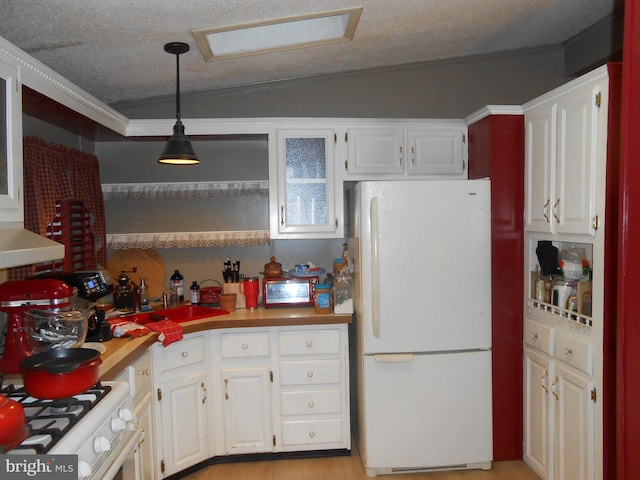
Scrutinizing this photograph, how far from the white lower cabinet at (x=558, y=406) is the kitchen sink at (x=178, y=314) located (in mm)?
1881

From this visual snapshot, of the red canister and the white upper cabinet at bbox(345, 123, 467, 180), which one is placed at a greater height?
the white upper cabinet at bbox(345, 123, 467, 180)

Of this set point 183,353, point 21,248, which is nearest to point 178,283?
point 183,353

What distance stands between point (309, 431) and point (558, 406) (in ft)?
4.61

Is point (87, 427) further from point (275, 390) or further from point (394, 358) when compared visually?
point (394, 358)

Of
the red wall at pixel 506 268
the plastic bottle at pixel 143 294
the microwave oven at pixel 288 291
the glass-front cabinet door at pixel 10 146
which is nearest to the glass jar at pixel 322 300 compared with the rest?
the microwave oven at pixel 288 291

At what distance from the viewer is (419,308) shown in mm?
2730

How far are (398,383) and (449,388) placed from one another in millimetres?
299

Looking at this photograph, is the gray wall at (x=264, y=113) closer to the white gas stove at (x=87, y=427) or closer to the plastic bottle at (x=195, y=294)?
the plastic bottle at (x=195, y=294)

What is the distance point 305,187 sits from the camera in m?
3.15

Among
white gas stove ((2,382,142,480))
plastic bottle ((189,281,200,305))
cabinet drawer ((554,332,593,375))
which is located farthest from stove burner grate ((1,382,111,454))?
cabinet drawer ((554,332,593,375))

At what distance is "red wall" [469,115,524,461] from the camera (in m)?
2.81

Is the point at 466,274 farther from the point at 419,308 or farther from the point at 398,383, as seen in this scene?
the point at 398,383

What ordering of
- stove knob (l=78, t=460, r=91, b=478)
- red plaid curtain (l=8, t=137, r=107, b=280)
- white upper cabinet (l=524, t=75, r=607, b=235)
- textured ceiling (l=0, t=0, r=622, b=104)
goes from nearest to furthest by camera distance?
stove knob (l=78, t=460, r=91, b=478) → textured ceiling (l=0, t=0, r=622, b=104) → white upper cabinet (l=524, t=75, r=607, b=235) → red plaid curtain (l=8, t=137, r=107, b=280)

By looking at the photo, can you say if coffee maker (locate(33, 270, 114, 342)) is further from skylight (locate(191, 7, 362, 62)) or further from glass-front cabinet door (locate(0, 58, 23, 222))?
skylight (locate(191, 7, 362, 62))
